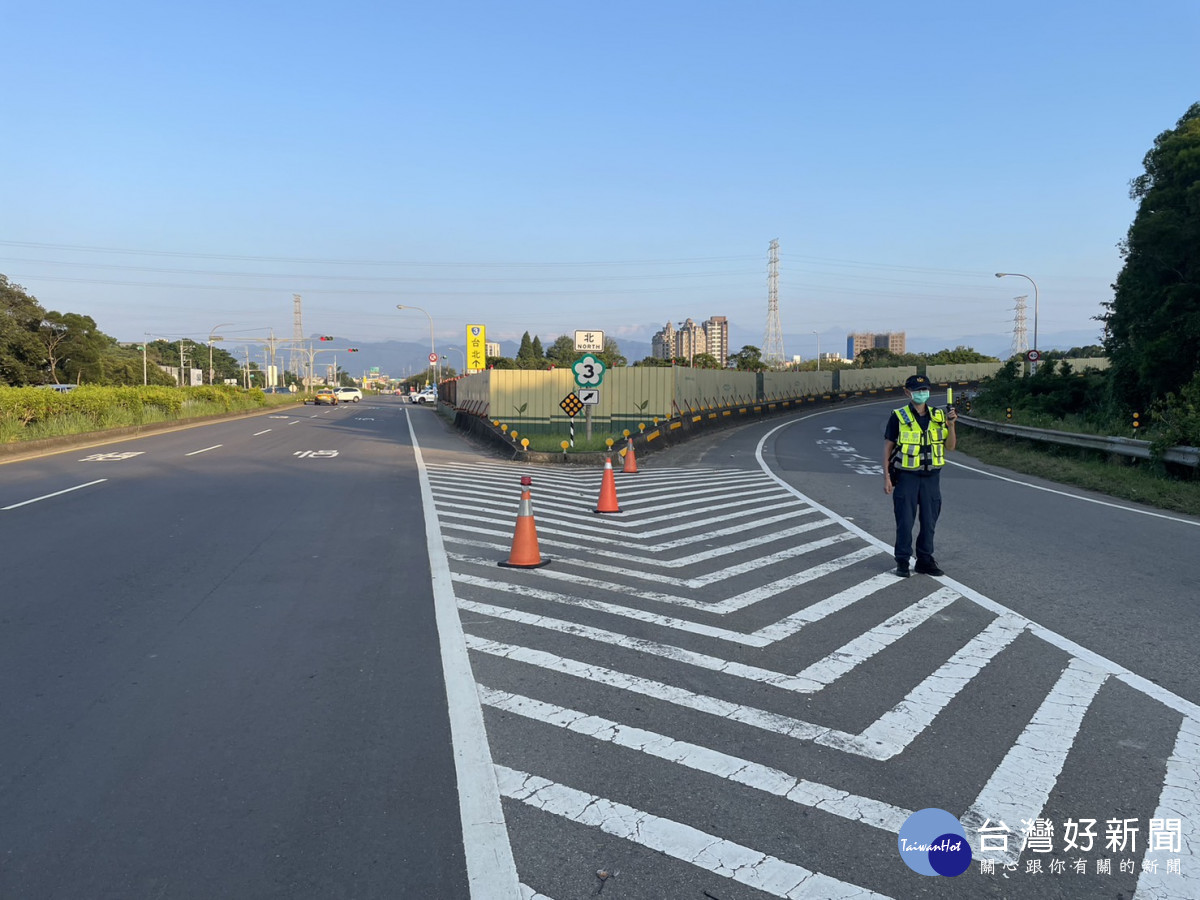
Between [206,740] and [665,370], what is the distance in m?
24.4

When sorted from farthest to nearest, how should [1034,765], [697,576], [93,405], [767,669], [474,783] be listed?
[93,405] → [697,576] → [767,669] → [1034,765] → [474,783]

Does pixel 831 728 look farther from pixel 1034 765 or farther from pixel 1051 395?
pixel 1051 395

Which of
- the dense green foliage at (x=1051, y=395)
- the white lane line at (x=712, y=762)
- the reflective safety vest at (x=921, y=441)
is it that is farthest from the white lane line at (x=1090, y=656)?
the dense green foliage at (x=1051, y=395)

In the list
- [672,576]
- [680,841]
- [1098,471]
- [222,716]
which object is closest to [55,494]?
[672,576]

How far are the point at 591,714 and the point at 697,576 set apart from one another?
3.53m

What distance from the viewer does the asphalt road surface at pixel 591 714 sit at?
3.33m

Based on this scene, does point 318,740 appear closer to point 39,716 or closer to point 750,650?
point 39,716

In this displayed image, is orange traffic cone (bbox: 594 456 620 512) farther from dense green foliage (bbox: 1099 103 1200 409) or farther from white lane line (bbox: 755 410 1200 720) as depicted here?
dense green foliage (bbox: 1099 103 1200 409)

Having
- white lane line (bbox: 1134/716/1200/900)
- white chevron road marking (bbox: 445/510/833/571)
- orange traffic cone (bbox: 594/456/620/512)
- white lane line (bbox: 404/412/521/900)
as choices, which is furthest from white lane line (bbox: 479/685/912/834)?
orange traffic cone (bbox: 594/456/620/512)

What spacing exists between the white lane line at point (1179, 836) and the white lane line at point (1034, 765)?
16.9 inches

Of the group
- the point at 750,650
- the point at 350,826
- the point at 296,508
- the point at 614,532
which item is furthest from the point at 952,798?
the point at 296,508

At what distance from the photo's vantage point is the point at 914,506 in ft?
26.6

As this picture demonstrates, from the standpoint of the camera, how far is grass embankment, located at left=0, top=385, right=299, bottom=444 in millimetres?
23406

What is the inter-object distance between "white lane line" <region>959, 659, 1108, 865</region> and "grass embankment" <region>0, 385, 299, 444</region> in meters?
24.9
